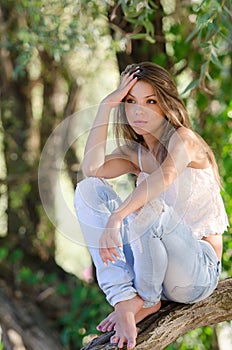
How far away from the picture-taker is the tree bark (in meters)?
1.91

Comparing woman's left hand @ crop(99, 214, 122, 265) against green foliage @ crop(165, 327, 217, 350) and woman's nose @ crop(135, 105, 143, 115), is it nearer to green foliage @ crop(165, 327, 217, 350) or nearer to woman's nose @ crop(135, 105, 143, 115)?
woman's nose @ crop(135, 105, 143, 115)

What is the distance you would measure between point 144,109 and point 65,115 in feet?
7.41

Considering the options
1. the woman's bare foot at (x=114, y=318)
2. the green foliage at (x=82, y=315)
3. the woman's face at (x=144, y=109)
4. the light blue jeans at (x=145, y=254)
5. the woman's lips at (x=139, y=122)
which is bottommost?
the green foliage at (x=82, y=315)

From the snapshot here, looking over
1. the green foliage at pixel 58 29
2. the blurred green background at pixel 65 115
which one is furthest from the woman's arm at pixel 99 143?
the green foliage at pixel 58 29

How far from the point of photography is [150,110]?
1994mm

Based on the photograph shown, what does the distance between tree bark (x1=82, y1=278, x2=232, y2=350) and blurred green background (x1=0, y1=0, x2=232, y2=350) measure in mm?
676

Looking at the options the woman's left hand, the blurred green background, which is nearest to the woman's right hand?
the woman's left hand

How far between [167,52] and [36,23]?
0.61 meters

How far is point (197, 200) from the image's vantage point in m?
2.04

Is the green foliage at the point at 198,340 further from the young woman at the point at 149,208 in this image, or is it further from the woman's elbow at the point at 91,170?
the woman's elbow at the point at 91,170

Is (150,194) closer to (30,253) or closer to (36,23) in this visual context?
(36,23)

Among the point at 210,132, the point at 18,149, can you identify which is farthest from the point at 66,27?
the point at 18,149

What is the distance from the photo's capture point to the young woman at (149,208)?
1.83 metres

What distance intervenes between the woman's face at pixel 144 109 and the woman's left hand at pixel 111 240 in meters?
0.31
